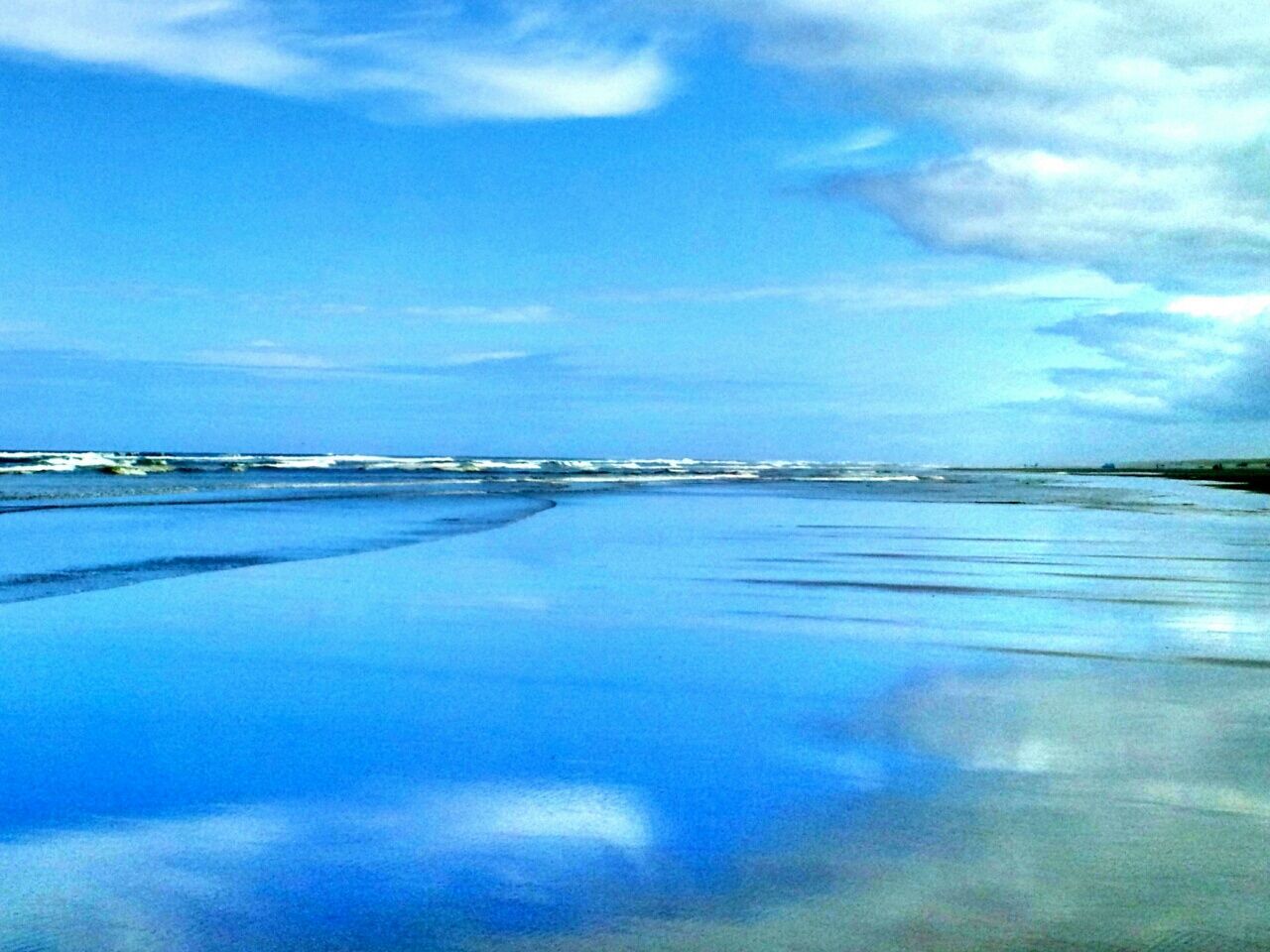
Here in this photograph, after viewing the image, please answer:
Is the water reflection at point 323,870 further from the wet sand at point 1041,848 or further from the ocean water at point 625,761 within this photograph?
the wet sand at point 1041,848

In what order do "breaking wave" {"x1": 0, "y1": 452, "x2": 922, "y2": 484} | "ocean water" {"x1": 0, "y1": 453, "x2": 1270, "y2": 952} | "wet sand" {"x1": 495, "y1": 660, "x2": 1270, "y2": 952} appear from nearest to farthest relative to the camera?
"wet sand" {"x1": 495, "y1": 660, "x2": 1270, "y2": 952}
"ocean water" {"x1": 0, "y1": 453, "x2": 1270, "y2": 952}
"breaking wave" {"x1": 0, "y1": 452, "x2": 922, "y2": 484}

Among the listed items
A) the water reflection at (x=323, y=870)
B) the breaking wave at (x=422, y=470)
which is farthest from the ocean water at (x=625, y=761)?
the breaking wave at (x=422, y=470)

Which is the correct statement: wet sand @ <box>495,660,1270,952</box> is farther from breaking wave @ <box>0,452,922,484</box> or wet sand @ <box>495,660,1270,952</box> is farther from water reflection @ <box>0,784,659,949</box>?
breaking wave @ <box>0,452,922,484</box>

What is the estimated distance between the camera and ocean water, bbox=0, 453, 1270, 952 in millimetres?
4031

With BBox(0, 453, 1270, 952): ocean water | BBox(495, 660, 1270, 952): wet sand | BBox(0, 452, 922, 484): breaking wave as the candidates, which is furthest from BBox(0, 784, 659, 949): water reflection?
BBox(0, 452, 922, 484): breaking wave

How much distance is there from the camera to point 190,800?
5250mm

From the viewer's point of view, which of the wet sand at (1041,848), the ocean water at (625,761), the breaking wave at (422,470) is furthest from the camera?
the breaking wave at (422,470)

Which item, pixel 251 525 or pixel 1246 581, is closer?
pixel 1246 581

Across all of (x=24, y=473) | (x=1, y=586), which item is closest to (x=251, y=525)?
(x=1, y=586)

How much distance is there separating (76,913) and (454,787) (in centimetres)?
183

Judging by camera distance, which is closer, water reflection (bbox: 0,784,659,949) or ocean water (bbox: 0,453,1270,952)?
water reflection (bbox: 0,784,659,949)

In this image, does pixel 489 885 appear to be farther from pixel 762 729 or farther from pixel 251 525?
pixel 251 525

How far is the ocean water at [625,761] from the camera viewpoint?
4.03m

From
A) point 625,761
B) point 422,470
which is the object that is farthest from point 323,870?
point 422,470
